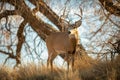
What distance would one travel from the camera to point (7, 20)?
1577cm

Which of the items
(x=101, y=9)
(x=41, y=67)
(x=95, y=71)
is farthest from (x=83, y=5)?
(x=95, y=71)

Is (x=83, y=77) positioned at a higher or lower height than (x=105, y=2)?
lower

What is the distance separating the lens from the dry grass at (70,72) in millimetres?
9070

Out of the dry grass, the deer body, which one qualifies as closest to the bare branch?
the deer body

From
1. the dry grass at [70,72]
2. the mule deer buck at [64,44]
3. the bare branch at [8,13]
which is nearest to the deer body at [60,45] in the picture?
the mule deer buck at [64,44]

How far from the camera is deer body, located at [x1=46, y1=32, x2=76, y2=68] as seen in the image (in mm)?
11422

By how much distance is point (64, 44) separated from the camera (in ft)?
37.9

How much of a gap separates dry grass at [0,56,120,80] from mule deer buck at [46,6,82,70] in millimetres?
478

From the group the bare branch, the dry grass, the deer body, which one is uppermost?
the bare branch

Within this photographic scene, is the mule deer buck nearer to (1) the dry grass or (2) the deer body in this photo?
(2) the deer body

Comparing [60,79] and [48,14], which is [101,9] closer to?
[48,14]

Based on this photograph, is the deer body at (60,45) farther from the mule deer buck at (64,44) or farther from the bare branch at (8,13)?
the bare branch at (8,13)

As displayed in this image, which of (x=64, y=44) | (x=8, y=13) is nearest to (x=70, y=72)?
(x=64, y=44)

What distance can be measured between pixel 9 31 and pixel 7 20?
0.46 m
